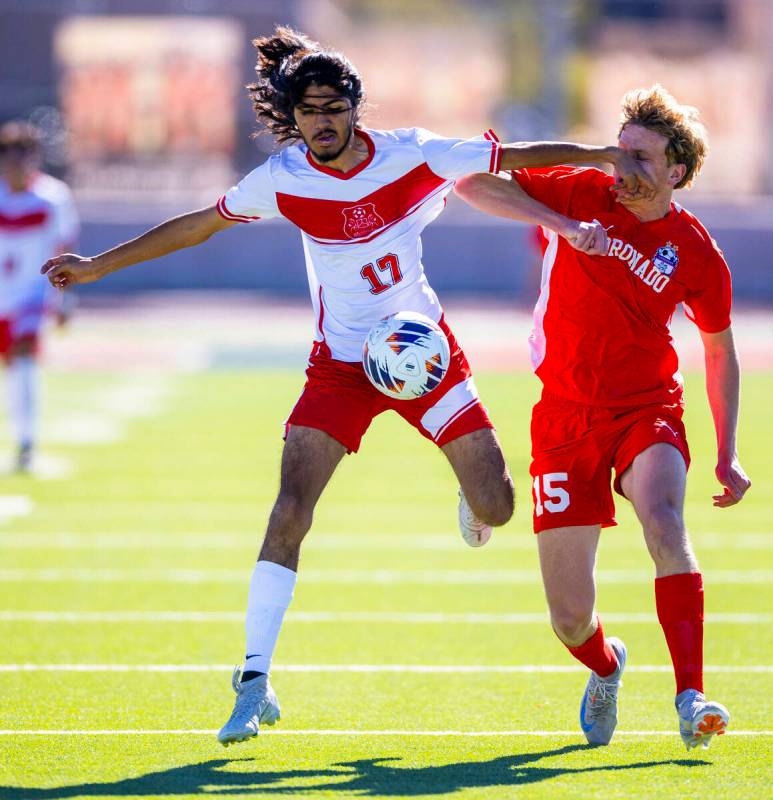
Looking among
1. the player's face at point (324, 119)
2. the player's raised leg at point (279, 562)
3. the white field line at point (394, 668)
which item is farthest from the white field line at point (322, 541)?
the player's face at point (324, 119)

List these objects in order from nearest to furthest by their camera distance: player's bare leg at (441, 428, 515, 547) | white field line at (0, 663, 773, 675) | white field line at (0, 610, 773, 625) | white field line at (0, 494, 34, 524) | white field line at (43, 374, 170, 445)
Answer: player's bare leg at (441, 428, 515, 547), white field line at (0, 663, 773, 675), white field line at (0, 610, 773, 625), white field line at (0, 494, 34, 524), white field line at (43, 374, 170, 445)

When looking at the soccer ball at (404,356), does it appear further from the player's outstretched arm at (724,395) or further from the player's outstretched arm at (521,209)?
the player's outstretched arm at (724,395)

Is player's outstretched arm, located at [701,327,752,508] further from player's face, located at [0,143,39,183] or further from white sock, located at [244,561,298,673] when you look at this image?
player's face, located at [0,143,39,183]

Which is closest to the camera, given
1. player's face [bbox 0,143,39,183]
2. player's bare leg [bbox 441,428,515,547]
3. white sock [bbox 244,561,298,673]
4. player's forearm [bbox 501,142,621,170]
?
white sock [bbox 244,561,298,673]

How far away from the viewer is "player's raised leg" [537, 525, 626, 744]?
19.0 ft

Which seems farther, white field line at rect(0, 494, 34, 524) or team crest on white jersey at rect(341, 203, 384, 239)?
white field line at rect(0, 494, 34, 524)

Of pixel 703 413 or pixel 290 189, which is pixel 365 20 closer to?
pixel 703 413

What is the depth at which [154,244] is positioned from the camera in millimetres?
6059

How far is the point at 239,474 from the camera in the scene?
1312 cm

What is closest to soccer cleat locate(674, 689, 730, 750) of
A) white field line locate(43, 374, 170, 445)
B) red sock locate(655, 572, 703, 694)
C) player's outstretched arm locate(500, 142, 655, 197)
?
red sock locate(655, 572, 703, 694)

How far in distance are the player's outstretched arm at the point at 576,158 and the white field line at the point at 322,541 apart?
4.57 m

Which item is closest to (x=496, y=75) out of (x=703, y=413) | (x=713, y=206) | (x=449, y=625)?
(x=713, y=206)

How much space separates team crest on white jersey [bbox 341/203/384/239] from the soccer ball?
1.12 feet

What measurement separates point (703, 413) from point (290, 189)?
435 inches
